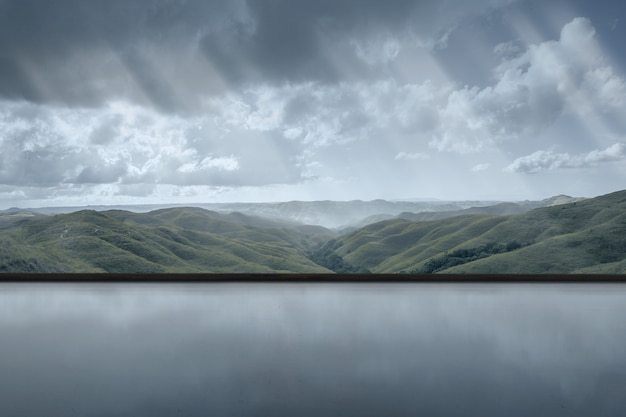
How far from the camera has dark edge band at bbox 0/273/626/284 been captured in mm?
3838

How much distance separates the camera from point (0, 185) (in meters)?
6.57

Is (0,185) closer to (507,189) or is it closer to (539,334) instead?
(539,334)

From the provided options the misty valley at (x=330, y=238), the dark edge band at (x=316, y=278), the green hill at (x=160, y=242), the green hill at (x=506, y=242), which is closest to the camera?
the dark edge band at (x=316, y=278)

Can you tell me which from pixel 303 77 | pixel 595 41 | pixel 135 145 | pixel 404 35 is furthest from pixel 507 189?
pixel 135 145

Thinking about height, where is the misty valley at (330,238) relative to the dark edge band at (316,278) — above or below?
above

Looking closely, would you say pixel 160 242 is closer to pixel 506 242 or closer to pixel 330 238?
pixel 330 238

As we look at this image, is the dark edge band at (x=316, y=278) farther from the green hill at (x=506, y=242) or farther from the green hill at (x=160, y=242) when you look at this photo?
the green hill at (x=160, y=242)

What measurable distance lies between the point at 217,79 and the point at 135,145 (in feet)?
5.67

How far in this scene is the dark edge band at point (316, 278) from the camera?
384 cm

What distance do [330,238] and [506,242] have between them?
6.69 meters

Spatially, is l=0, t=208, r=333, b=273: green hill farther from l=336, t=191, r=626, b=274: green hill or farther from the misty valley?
l=336, t=191, r=626, b=274: green hill

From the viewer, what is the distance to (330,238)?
1783 cm

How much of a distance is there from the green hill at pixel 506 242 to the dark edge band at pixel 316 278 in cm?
803

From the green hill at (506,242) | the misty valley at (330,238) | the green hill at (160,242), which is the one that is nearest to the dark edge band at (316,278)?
the misty valley at (330,238)
